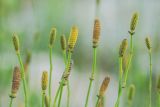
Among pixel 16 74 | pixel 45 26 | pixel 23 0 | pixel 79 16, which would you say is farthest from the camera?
pixel 23 0

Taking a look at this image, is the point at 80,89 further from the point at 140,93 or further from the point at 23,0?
the point at 23,0

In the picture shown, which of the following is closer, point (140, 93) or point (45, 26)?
point (140, 93)

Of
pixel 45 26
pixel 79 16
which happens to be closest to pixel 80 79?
pixel 45 26

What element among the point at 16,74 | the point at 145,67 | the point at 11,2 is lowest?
the point at 16,74

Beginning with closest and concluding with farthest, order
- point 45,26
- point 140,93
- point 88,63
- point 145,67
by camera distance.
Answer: point 140,93, point 145,67, point 88,63, point 45,26

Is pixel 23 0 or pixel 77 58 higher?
pixel 23 0

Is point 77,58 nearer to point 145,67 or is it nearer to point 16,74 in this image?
point 145,67

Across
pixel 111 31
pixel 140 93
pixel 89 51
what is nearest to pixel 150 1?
pixel 111 31
